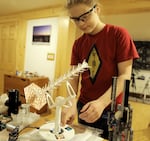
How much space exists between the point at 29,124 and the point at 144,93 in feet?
11.1

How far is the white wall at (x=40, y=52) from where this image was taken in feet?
12.2

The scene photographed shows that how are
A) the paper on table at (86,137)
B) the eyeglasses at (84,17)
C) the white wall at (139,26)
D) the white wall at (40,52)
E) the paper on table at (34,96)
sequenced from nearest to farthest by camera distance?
the paper on table at (34,96) < the paper on table at (86,137) < the eyeglasses at (84,17) < the white wall at (40,52) < the white wall at (139,26)

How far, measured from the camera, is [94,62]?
3.39ft

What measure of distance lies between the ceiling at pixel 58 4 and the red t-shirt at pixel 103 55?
4.33 feet

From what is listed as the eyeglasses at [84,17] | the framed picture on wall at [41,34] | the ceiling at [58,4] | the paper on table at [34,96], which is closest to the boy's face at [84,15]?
the eyeglasses at [84,17]

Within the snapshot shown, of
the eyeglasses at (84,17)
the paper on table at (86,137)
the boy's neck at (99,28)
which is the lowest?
the paper on table at (86,137)

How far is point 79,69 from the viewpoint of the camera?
0.67 m

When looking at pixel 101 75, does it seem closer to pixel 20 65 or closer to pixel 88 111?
pixel 88 111

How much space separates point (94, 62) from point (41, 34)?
3034 mm

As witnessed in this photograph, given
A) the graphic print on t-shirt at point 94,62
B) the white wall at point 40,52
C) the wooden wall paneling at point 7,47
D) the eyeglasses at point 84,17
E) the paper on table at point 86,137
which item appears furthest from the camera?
the wooden wall paneling at point 7,47

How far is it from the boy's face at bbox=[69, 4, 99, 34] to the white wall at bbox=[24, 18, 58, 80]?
106 inches

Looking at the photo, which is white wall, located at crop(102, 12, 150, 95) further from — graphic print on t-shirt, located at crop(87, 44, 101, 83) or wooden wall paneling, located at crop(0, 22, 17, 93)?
graphic print on t-shirt, located at crop(87, 44, 101, 83)

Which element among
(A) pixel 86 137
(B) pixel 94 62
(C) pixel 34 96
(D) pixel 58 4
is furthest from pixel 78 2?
(D) pixel 58 4

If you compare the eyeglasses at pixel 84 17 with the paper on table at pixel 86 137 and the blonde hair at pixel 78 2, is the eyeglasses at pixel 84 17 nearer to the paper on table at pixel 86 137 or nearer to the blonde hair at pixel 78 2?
the blonde hair at pixel 78 2
